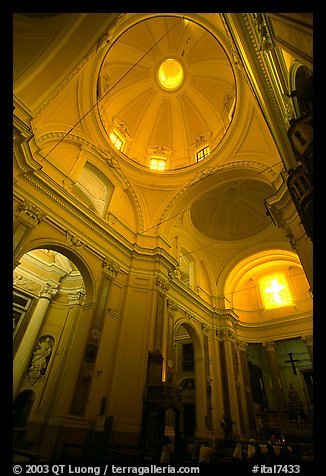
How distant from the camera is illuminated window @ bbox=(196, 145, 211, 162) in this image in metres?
12.7

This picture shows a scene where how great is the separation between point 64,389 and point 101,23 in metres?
9.40

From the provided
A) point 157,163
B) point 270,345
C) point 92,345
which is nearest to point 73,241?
point 92,345

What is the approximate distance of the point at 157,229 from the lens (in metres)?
11.7

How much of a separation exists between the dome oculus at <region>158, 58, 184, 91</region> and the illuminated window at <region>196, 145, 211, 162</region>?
12.3 ft

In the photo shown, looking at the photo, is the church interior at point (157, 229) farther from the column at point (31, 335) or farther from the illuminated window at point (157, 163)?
the illuminated window at point (157, 163)

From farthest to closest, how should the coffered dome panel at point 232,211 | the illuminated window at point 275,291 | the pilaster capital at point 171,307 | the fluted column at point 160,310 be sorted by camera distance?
1. the illuminated window at point 275,291
2. the coffered dome panel at point 232,211
3. the pilaster capital at point 171,307
4. the fluted column at point 160,310

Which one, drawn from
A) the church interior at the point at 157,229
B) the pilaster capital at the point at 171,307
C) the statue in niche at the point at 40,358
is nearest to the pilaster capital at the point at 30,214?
the church interior at the point at 157,229

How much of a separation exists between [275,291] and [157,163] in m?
11.5

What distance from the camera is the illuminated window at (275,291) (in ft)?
53.0

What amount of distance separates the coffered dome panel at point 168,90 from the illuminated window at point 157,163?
0.30 metres

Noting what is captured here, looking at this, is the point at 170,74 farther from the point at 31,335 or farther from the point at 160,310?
the point at 31,335

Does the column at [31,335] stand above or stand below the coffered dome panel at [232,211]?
below

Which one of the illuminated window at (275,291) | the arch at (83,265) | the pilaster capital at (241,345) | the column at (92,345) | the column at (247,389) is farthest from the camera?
the illuminated window at (275,291)

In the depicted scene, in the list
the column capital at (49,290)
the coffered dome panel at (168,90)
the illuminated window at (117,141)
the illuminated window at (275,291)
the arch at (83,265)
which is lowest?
the arch at (83,265)
